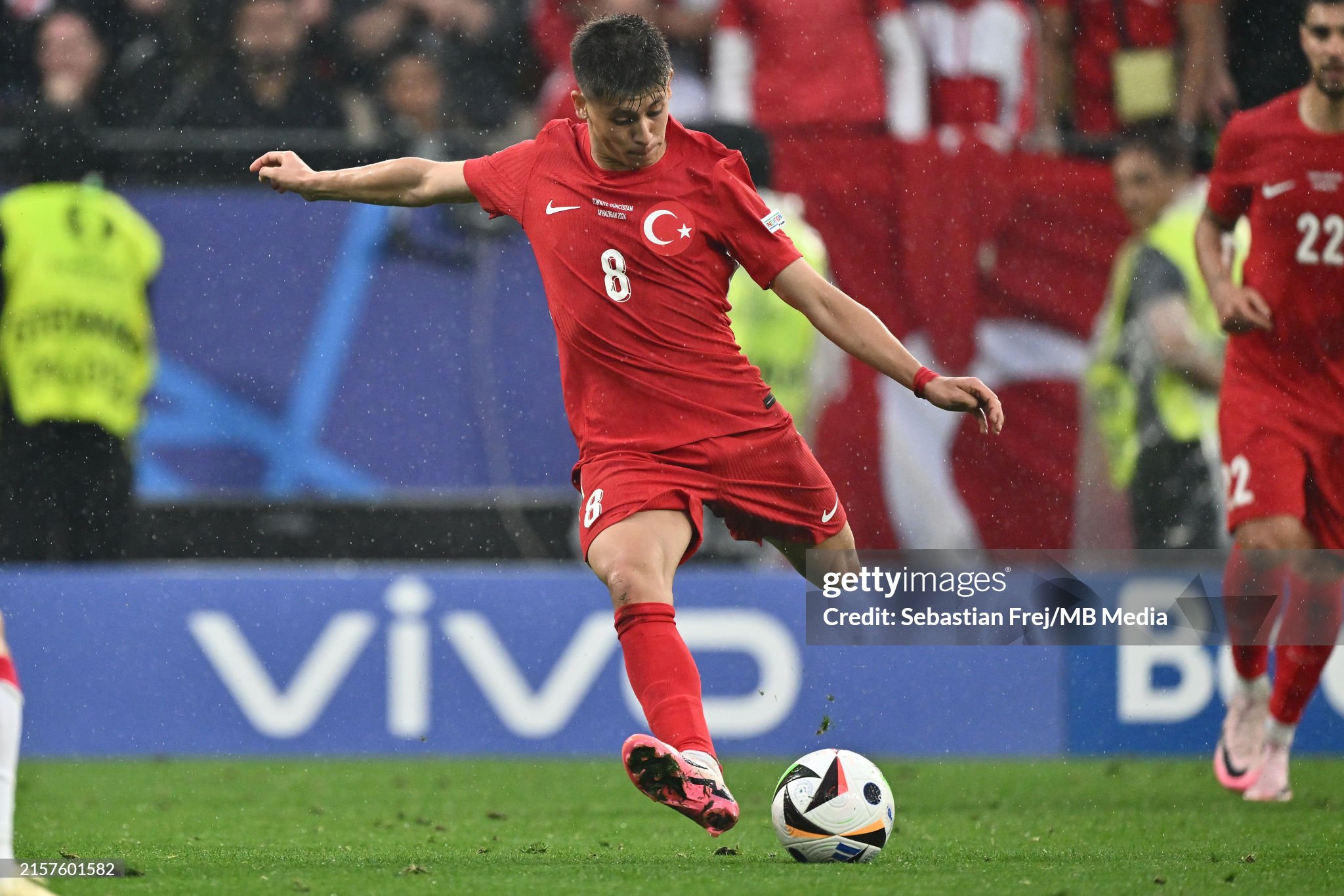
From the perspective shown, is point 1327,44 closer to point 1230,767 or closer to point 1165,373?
point 1230,767

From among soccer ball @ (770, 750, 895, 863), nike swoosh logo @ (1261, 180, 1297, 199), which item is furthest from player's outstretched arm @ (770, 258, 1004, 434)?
nike swoosh logo @ (1261, 180, 1297, 199)

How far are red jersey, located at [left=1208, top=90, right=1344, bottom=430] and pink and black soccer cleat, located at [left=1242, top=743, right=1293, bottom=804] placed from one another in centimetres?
111

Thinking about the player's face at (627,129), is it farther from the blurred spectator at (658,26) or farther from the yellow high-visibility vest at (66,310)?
the blurred spectator at (658,26)

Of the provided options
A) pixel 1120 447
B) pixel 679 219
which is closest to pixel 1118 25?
pixel 1120 447

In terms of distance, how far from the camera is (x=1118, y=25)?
9547 millimetres

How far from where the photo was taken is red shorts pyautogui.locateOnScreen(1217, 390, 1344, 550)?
20.2 ft

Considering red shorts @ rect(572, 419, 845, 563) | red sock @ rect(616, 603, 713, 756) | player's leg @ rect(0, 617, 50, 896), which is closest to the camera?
player's leg @ rect(0, 617, 50, 896)

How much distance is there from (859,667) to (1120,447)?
1714mm

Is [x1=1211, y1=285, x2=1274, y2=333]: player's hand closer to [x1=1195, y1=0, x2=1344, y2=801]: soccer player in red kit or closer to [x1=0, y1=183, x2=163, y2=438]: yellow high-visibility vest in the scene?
[x1=1195, y1=0, x2=1344, y2=801]: soccer player in red kit

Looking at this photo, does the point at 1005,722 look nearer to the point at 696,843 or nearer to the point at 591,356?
the point at 696,843

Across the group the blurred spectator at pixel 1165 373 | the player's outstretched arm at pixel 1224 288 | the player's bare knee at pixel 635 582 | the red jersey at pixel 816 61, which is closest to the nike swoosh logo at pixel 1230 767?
the player's outstretched arm at pixel 1224 288

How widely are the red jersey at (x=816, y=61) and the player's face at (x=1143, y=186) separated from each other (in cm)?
117

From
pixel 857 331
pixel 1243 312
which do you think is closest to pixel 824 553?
pixel 857 331

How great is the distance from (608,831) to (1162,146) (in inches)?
192
